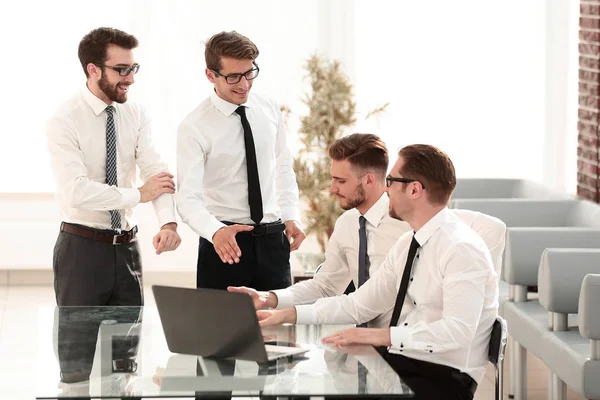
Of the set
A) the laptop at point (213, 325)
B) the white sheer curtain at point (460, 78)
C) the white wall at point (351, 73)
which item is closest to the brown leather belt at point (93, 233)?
the laptop at point (213, 325)

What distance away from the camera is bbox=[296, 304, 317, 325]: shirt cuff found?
3217mm

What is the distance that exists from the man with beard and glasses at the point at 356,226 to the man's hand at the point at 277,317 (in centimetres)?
23

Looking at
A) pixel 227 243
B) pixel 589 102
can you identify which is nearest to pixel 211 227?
pixel 227 243

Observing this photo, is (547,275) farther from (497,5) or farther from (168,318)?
(497,5)

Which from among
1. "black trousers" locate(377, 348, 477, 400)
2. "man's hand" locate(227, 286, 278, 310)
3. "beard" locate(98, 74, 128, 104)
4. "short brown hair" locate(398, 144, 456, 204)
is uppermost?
"beard" locate(98, 74, 128, 104)

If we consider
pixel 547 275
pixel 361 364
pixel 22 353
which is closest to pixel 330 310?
pixel 361 364

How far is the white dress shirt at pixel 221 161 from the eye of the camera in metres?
3.89

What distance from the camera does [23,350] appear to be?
5961 millimetres

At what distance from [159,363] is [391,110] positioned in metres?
5.49

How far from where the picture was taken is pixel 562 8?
7.87 metres

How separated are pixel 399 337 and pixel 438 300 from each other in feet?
0.71

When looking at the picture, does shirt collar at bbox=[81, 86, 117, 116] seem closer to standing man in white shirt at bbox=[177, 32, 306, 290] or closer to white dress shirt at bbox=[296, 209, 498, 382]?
standing man in white shirt at bbox=[177, 32, 306, 290]

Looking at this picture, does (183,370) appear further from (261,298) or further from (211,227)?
(211,227)

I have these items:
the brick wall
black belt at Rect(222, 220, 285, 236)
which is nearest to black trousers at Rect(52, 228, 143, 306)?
black belt at Rect(222, 220, 285, 236)
